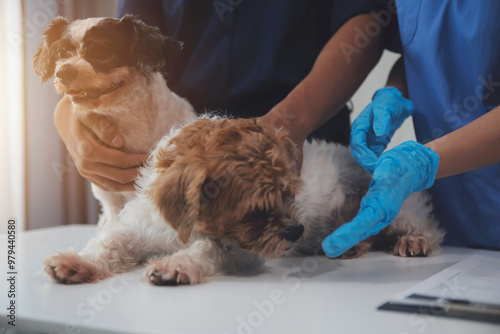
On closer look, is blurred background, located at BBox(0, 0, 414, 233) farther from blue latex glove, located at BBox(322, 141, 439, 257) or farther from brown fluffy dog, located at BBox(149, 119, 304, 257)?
blue latex glove, located at BBox(322, 141, 439, 257)

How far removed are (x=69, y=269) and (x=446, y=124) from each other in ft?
4.05

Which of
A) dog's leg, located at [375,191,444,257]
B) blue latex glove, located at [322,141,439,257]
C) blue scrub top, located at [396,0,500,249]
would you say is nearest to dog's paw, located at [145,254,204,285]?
blue latex glove, located at [322,141,439,257]

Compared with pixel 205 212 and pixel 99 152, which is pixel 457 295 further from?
pixel 99 152

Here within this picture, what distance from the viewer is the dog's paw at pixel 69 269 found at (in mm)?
970

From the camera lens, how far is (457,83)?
144cm

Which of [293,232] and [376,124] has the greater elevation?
[376,124]

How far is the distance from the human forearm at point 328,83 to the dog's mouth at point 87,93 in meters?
0.46

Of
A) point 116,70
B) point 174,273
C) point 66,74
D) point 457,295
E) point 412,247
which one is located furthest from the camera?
point 412,247

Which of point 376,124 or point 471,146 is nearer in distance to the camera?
point 471,146

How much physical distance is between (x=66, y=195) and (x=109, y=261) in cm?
41

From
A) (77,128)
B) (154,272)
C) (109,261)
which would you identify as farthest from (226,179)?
(77,128)

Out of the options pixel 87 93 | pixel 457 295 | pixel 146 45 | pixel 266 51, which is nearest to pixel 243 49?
pixel 266 51

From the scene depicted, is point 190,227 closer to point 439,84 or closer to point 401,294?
point 401,294

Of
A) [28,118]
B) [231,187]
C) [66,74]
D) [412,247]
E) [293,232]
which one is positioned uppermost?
[66,74]
